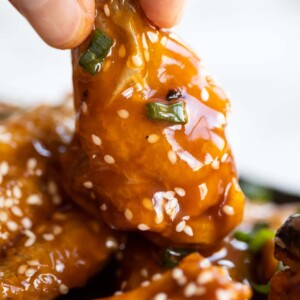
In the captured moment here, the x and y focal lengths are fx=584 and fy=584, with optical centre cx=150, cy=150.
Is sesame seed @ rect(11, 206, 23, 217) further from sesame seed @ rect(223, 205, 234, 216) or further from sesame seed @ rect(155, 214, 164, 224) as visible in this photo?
sesame seed @ rect(223, 205, 234, 216)

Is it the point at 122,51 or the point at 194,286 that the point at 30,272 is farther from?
the point at 122,51

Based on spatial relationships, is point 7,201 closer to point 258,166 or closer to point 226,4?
point 258,166

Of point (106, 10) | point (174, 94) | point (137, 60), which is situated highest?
point (106, 10)

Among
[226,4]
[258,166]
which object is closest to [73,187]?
[258,166]

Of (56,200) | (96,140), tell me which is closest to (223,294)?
(96,140)

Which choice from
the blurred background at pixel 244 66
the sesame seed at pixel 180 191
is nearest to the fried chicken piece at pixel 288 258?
the sesame seed at pixel 180 191

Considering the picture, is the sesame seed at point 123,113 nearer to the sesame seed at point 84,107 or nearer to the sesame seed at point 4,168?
the sesame seed at point 84,107
